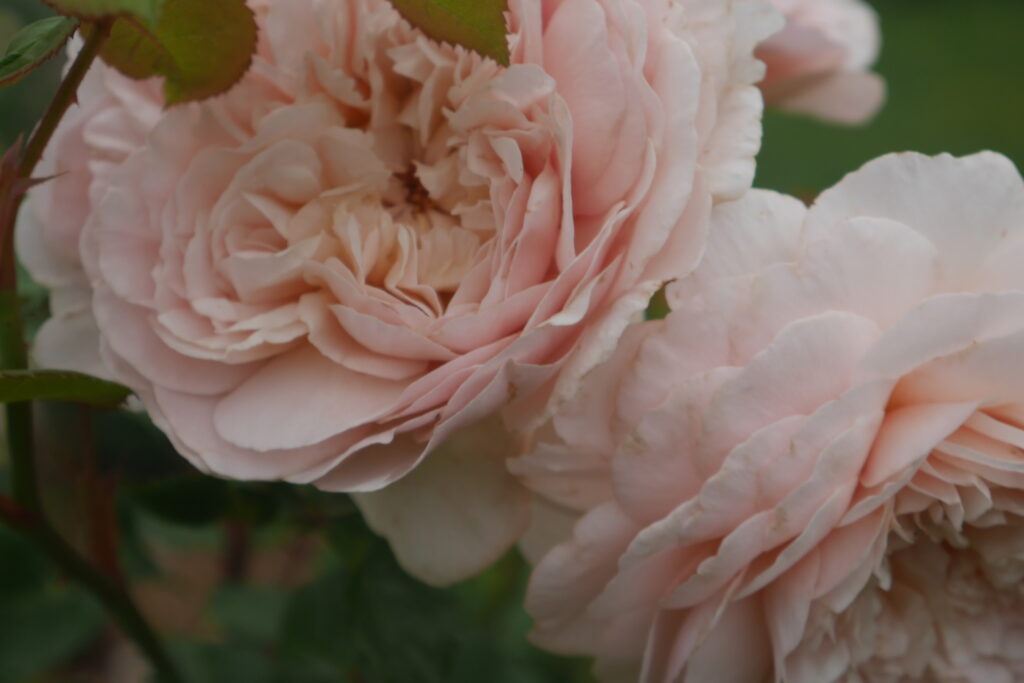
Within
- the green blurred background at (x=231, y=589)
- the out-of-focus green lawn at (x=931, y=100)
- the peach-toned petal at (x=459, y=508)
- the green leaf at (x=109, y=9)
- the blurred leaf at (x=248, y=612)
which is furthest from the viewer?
the out-of-focus green lawn at (x=931, y=100)

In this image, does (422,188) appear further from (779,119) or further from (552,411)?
(779,119)

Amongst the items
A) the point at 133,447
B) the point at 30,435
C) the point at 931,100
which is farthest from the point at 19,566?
the point at 931,100

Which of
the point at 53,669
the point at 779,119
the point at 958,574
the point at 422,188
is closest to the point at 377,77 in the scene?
the point at 422,188

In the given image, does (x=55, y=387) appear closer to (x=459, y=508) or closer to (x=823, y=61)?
(x=459, y=508)

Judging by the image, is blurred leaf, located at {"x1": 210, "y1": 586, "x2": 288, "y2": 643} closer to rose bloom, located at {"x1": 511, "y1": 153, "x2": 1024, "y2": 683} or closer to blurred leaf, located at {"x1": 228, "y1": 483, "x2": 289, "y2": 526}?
blurred leaf, located at {"x1": 228, "y1": 483, "x2": 289, "y2": 526}

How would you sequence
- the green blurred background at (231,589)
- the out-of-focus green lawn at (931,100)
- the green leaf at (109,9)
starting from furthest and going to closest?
the out-of-focus green lawn at (931,100) < the green blurred background at (231,589) < the green leaf at (109,9)

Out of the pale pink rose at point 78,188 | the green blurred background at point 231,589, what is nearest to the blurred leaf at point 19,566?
the green blurred background at point 231,589

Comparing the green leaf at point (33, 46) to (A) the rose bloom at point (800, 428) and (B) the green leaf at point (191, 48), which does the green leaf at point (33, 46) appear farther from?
(A) the rose bloom at point (800, 428)
